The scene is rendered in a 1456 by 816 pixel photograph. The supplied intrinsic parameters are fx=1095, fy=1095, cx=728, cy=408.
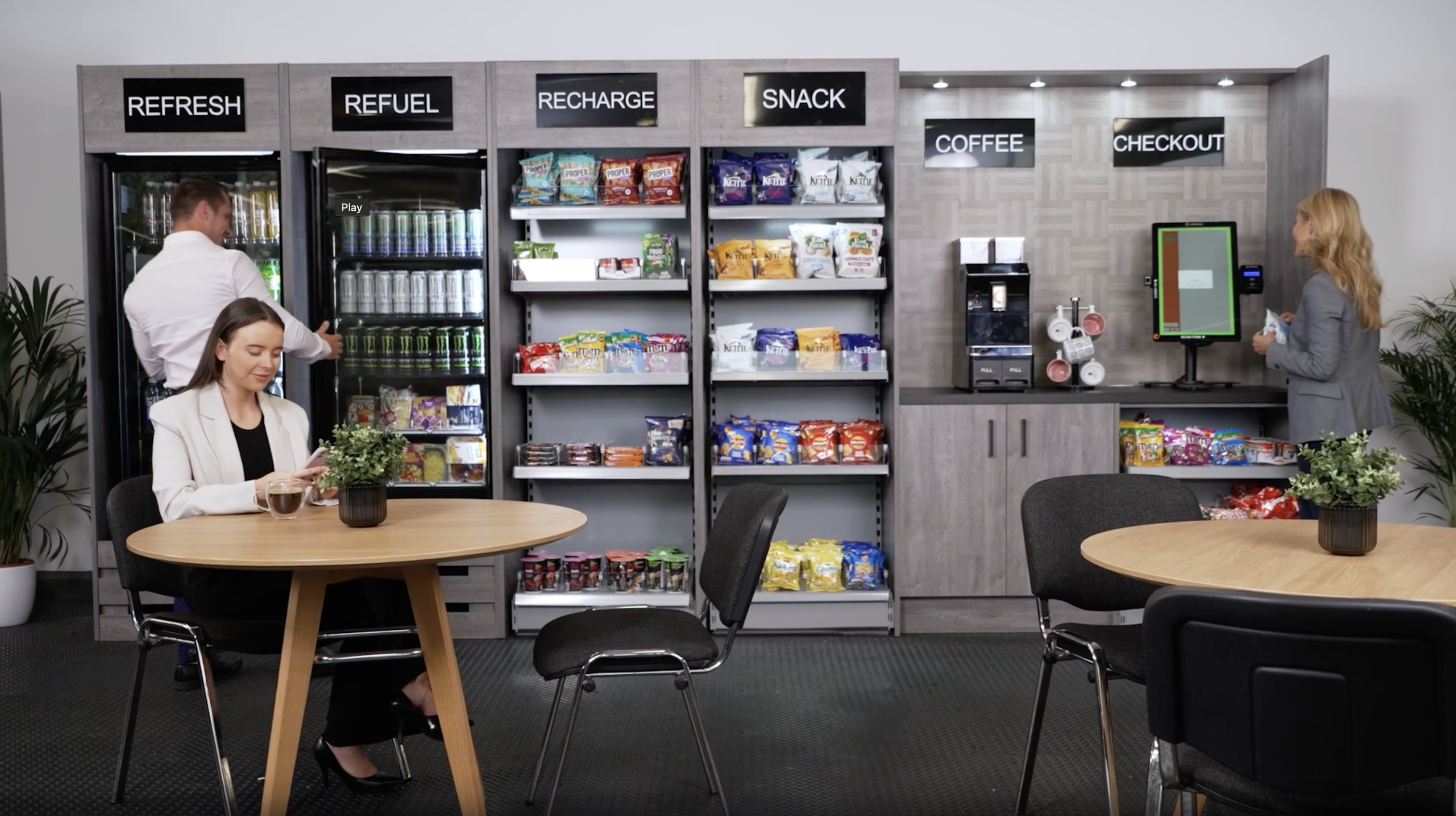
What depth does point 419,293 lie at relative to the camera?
508 cm

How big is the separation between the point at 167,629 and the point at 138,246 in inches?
112

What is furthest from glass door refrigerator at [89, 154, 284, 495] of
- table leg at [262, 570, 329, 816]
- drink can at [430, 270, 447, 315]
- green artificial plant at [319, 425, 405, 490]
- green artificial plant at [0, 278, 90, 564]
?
table leg at [262, 570, 329, 816]

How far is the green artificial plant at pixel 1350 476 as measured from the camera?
2.38 metres

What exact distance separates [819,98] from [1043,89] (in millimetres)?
1380

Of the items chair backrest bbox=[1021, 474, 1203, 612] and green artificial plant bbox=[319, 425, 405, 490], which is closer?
green artificial plant bbox=[319, 425, 405, 490]

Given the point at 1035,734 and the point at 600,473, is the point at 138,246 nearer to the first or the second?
the point at 600,473

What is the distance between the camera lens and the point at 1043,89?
5.54 m

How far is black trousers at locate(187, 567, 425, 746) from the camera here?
306 cm

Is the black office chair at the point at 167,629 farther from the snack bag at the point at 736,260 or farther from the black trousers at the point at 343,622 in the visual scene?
the snack bag at the point at 736,260

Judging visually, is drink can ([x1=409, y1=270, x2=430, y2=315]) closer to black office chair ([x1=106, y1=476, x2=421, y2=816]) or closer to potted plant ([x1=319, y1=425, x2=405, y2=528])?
black office chair ([x1=106, y1=476, x2=421, y2=816])

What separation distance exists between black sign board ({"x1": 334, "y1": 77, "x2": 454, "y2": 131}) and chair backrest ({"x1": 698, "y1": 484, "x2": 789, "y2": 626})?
105 inches

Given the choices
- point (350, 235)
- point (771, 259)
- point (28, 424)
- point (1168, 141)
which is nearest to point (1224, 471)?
point (1168, 141)

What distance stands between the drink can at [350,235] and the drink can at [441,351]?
522mm

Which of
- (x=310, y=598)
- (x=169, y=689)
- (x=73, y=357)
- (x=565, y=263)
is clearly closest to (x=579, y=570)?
(x=565, y=263)
